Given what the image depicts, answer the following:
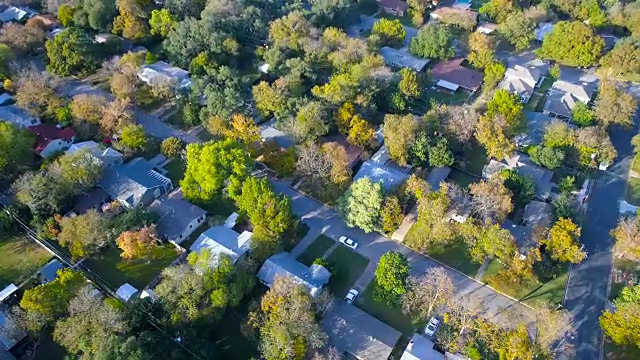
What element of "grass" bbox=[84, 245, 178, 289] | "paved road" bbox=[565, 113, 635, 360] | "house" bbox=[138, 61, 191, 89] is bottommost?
"paved road" bbox=[565, 113, 635, 360]

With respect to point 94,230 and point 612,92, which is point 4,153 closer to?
point 94,230

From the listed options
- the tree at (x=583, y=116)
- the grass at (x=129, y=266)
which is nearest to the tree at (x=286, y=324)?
the grass at (x=129, y=266)

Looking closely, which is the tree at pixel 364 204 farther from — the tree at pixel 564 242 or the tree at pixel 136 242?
the tree at pixel 136 242

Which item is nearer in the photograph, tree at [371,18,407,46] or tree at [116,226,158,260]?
tree at [116,226,158,260]

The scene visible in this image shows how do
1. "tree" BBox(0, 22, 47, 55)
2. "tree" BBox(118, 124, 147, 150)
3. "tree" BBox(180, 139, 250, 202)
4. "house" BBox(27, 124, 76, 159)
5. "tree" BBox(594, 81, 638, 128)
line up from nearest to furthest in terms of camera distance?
"tree" BBox(180, 139, 250, 202), "tree" BBox(118, 124, 147, 150), "house" BBox(27, 124, 76, 159), "tree" BBox(594, 81, 638, 128), "tree" BBox(0, 22, 47, 55)

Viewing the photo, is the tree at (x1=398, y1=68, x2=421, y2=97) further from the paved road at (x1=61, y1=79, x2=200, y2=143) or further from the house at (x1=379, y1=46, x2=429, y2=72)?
the paved road at (x1=61, y1=79, x2=200, y2=143)

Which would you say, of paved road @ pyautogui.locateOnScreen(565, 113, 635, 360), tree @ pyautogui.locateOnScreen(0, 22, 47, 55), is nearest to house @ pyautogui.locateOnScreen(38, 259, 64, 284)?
tree @ pyautogui.locateOnScreen(0, 22, 47, 55)
